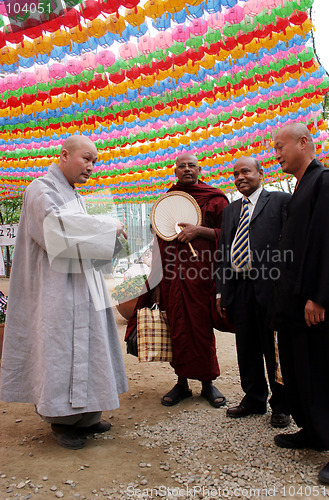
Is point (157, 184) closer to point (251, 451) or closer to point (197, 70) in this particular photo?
point (197, 70)

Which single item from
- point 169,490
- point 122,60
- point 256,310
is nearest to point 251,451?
point 169,490

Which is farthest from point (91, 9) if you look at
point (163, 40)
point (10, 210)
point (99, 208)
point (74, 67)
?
point (10, 210)

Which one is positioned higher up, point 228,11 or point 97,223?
point 228,11

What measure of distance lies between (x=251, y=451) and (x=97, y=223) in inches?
63.5

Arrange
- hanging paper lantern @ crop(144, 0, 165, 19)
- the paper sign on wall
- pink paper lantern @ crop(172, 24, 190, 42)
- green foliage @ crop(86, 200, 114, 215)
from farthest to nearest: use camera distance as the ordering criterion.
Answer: the paper sign on wall → pink paper lantern @ crop(172, 24, 190, 42) → hanging paper lantern @ crop(144, 0, 165, 19) → green foliage @ crop(86, 200, 114, 215)

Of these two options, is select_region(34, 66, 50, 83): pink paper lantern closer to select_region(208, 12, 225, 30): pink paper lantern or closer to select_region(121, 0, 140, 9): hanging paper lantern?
select_region(121, 0, 140, 9): hanging paper lantern

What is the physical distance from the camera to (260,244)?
2.67 m

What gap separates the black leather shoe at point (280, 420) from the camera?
261 centimetres

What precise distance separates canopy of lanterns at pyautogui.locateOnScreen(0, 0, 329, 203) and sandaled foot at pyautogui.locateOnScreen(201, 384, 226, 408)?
2.41 meters

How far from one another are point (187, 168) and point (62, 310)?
1.60 metres

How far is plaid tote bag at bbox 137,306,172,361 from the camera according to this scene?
10.2ft

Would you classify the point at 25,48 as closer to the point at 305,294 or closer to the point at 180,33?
the point at 180,33

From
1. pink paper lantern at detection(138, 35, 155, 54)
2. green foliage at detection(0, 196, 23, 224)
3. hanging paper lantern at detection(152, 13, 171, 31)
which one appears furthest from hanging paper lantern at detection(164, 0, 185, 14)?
green foliage at detection(0, 196, 23, 224)

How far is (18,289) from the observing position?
8.17ft
